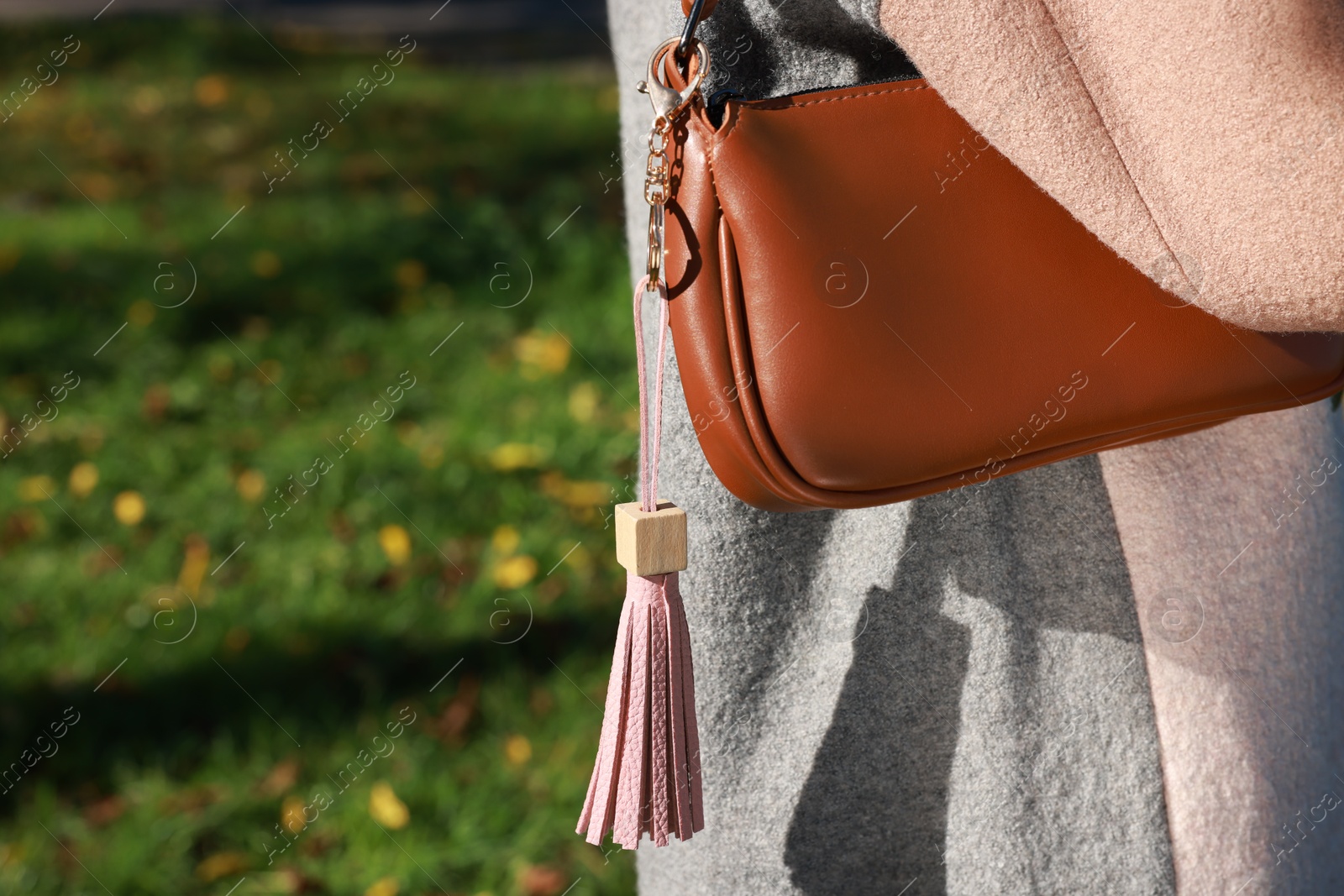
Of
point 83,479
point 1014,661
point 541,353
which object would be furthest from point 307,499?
point 1014,661

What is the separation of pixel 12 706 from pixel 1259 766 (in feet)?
8.00

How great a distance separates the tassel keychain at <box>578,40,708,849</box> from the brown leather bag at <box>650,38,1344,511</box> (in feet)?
0.26

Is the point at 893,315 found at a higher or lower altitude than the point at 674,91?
lower

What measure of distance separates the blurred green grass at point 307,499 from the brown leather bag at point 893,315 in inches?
62.5

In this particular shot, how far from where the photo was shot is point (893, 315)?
3.07 feet

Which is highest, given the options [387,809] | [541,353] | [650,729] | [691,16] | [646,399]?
[541,353]

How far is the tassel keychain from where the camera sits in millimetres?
996

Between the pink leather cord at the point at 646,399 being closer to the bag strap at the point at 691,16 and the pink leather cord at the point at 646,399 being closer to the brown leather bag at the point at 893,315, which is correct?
the brown leather bag at the point at 893,315

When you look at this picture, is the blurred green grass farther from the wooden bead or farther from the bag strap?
the bag strap

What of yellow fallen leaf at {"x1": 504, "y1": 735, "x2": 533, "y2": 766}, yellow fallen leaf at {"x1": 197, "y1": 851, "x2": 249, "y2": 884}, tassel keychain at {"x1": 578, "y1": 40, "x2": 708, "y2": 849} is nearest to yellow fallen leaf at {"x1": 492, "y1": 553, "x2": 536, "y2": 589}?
yellow fallen leaf at {"x1": 504, "y1": 735, "x2": 533, "y2": 766}

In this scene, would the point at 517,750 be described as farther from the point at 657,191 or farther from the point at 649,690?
the point at 657,191

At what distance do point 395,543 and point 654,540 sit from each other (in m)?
2.21

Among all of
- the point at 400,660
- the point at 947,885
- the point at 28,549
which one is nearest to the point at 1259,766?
the point at 947,885

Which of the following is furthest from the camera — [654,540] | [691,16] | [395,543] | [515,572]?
[395,543]
